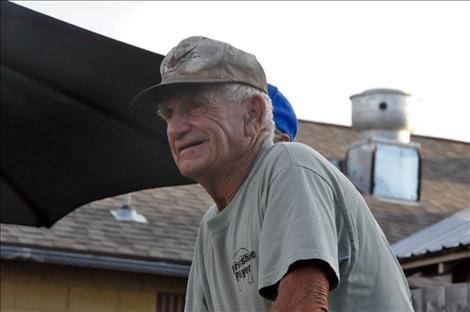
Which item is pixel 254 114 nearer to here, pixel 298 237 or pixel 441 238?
pixel 298 237

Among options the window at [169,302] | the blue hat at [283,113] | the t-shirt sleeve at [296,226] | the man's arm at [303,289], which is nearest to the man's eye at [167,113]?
the t-shirt sleeve at [296,226]

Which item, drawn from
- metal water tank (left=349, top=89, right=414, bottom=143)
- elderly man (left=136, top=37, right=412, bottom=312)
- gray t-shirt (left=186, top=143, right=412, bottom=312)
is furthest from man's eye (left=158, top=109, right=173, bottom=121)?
metal water tank (left=349, top=89, right=414, bottom=143)

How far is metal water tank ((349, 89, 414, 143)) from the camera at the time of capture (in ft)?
61.7

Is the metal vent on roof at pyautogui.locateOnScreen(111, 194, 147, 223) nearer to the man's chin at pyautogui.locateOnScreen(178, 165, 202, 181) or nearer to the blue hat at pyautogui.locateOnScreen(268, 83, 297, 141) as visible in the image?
the blue hat at pyautogui.locateOnScreen(268, 83, 297, 141)

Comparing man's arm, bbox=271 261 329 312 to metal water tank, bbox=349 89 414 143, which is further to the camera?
metal water tank, bbox=349 89 414 143

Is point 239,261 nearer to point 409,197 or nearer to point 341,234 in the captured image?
point 341,234

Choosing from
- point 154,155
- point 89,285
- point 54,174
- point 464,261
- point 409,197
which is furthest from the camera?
point 409,197

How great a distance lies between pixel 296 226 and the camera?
2.63m

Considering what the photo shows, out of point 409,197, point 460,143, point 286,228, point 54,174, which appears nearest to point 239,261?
point 286,228

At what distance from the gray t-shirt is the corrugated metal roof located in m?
6.16

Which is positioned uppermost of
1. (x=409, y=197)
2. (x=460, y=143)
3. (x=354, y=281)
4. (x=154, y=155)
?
(x=460, y=143)

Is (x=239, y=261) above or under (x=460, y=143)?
under

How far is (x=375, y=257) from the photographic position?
2.81m

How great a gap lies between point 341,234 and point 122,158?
2.39m
